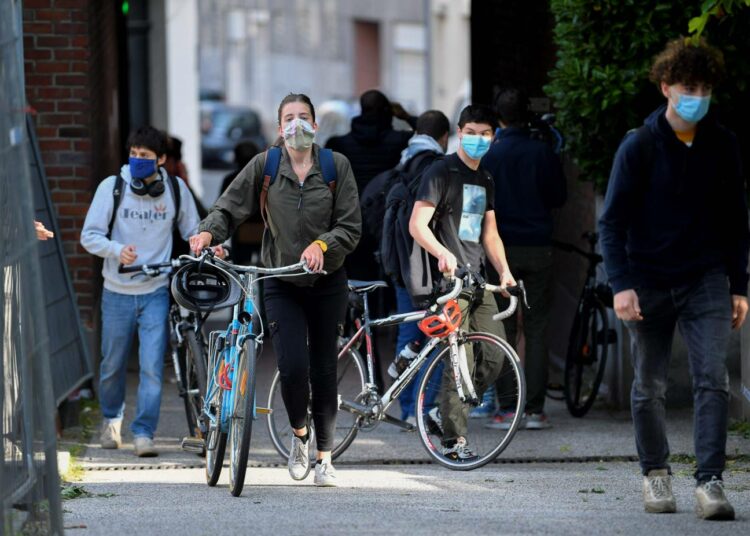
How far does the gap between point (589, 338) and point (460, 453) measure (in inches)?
77.6

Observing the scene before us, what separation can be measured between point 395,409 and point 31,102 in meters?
3.01

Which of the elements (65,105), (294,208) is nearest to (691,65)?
(294,208)

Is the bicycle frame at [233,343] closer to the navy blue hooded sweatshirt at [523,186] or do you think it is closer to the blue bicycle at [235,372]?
the blue bicycle at [235,372]

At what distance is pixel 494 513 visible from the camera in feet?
20.9

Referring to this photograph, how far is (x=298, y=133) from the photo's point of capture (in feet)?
22.7

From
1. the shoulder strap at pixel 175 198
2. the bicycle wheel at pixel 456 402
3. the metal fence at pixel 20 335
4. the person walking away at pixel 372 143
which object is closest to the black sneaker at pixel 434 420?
the bicycle wheel at pixel 456 402

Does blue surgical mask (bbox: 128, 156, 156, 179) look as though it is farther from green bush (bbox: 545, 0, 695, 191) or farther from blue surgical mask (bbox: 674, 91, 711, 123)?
blue surgical mask (bbox: 674, 91, 711, 123)

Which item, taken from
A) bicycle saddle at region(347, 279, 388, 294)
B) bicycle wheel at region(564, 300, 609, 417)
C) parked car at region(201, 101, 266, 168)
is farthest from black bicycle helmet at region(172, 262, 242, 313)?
parked car at region(201, 101, 266, 168)

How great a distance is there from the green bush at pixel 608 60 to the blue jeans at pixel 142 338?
2483mm

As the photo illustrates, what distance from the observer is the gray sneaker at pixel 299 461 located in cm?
725

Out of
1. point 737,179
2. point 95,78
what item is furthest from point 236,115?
point 737,179

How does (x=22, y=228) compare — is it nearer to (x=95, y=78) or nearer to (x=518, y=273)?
(x=518, y=273)

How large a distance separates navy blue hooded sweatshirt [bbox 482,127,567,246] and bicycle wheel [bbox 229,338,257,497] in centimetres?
252

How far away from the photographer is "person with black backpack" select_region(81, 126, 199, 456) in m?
8.32
